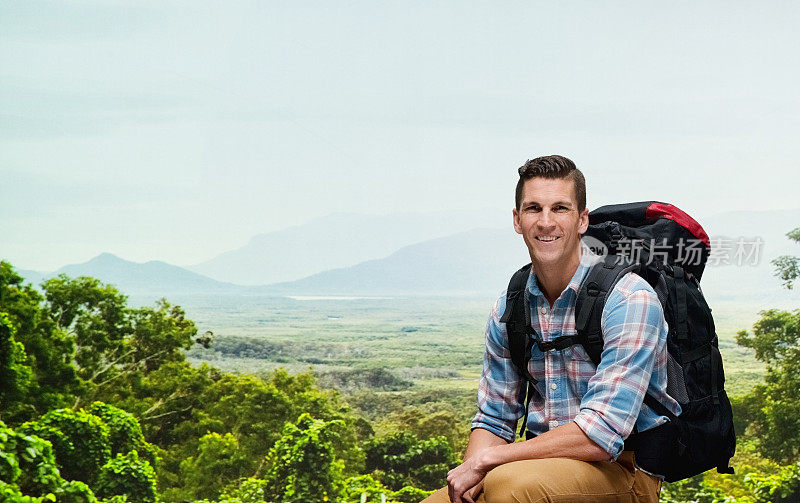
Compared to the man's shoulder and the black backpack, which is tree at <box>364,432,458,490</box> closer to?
the black backpack

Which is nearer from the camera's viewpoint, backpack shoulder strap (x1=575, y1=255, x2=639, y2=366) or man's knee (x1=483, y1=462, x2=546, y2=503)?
man's knee (x1=483, y1=462, x2=546, y2=503)

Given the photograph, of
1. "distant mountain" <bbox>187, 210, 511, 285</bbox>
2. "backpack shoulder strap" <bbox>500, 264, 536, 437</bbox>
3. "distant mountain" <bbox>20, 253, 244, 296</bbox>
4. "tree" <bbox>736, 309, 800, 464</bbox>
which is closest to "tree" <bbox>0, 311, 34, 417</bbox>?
"distant mountain" <bbox>20, 253, 244, 296</bbox>

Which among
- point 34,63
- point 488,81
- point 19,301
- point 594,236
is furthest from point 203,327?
point 594,236

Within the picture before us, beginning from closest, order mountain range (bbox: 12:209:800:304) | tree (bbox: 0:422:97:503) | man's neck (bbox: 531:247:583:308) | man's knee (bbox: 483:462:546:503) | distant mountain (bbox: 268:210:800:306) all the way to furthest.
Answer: man's knee (bbox: 483:462:546:503) < man's neck (bbox: 531:247:583:308) < tree (bbox: 0:422:97:503) < mountain range (bbox: 12:209:800:304) < distant mountain (bbox: 268:210:800:306)

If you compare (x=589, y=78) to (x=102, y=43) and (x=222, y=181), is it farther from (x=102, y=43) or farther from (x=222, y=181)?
(x=102, y=43)

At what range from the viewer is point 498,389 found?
1.79 meters

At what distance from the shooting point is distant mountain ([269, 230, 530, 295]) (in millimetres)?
5758

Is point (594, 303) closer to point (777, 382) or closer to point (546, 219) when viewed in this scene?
point (546, 219)

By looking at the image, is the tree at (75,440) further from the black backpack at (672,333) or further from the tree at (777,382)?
the tree at (777,382)

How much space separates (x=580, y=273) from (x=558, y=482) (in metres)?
0.42

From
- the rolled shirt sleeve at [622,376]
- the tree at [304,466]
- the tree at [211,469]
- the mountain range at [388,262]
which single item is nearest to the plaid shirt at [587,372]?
the rolled shirt sleeve at [622,376]

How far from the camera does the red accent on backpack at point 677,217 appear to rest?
169cm

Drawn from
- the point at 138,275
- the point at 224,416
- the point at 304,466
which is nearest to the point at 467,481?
the point at 304,466

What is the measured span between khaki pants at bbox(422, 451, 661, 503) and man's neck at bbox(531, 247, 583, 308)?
0.34 m
